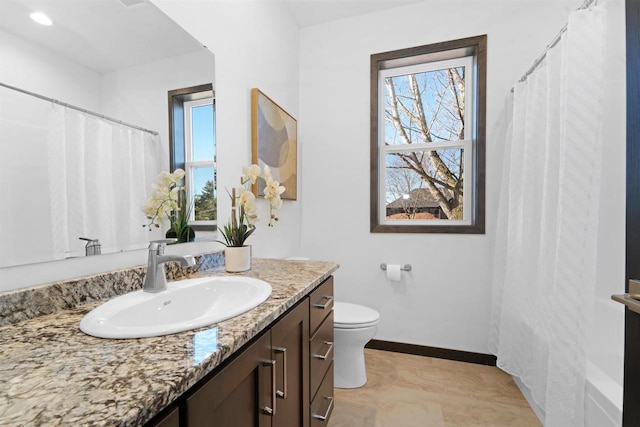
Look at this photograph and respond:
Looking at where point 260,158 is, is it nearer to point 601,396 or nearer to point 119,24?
point 119,24

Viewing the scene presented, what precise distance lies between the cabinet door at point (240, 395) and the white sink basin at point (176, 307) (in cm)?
11

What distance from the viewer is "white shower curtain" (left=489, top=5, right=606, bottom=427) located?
116cm

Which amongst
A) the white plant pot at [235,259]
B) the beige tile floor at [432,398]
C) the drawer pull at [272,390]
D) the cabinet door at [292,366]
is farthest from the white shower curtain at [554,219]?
the white plant pot at [235,259]

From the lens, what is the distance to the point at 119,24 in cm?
97

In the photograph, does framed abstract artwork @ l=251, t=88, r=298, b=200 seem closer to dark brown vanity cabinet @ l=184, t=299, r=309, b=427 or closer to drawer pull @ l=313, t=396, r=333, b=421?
dark brown vanity cabinet @ l=184, t=299, r=309, b=427

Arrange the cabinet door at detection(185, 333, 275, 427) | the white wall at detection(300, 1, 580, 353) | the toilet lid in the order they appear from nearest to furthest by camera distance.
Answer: the cabinet door at detection(185, 333, 275, 427)
the toilet lid
the white wall at detection(300, 1, 580, 353)

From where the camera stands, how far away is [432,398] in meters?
1.71

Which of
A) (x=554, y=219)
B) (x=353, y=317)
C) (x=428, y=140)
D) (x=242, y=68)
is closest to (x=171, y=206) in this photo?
(x=242, y=68)

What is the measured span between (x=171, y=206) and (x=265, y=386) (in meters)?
0.78

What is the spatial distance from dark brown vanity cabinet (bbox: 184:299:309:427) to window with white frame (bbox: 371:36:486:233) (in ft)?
4.85

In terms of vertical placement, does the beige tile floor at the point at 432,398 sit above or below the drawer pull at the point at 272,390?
below

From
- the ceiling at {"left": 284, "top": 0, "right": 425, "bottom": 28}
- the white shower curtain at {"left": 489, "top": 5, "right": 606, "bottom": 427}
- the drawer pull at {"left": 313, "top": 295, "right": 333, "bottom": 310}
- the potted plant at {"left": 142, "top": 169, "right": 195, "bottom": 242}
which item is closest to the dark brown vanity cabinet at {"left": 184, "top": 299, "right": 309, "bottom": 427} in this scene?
the drawer pull at {"left": 313, "top": 295, "right": 333, "bottom": 310}

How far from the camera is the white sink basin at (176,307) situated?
2.02ft

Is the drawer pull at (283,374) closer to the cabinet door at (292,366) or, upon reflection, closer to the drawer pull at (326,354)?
the cabinet door at (292,366)
